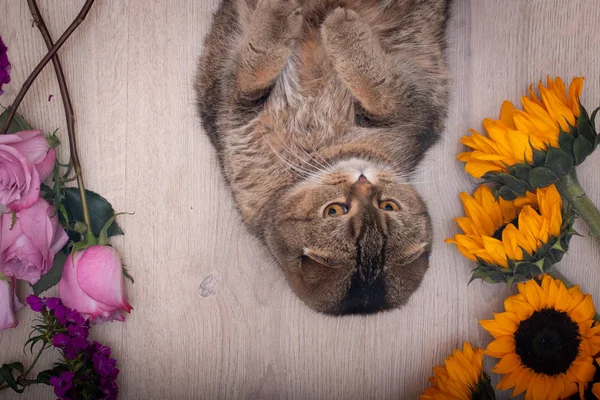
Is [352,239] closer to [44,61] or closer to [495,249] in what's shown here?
[495,249]

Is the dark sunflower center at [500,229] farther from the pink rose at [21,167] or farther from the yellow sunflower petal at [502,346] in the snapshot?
the pink rose at [21,167]

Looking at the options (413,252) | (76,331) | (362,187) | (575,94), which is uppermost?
(575,94)

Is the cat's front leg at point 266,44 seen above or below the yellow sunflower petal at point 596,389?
above

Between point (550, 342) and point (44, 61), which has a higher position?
point (44, 61)

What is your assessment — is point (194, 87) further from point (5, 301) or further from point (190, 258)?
point (5, 301)

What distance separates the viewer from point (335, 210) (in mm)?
1077

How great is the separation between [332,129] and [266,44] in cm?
21

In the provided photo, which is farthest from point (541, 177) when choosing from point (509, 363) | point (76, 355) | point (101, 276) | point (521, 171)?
point (76, 355)

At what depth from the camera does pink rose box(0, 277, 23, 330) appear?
3.60 feet

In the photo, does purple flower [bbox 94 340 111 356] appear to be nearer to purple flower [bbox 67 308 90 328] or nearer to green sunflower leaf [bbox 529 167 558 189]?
purple flower [bbox 67 308 90 328]

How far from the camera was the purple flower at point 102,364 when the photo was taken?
1.11m

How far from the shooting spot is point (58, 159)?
1.16m

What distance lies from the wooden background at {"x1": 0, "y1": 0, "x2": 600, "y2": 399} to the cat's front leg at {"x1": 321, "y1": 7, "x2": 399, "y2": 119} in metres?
0.15

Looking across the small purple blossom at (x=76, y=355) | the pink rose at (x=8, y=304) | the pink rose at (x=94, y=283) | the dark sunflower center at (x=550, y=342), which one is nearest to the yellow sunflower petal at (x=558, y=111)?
the dark sunflower center at (x=550, y=342)
